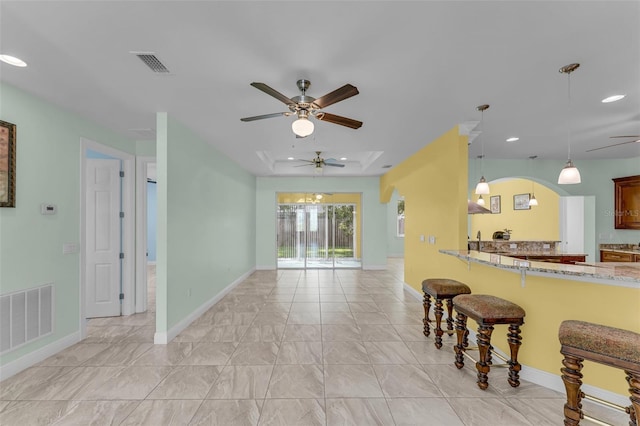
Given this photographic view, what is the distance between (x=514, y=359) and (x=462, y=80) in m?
2.57

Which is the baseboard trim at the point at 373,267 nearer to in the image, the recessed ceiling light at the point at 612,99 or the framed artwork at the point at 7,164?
the recessed ceiling light at the point at 612,99

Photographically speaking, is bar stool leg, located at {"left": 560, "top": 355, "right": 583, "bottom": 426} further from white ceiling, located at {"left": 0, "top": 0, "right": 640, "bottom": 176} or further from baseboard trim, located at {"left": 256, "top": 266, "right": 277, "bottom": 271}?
baseboard trim, located at {"left": 256, "top": 266, "right": 277, "bottom": 271}

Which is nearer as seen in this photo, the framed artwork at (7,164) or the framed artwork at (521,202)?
the framed artwork at (7,164)

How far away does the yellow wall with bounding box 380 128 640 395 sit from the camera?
7.14ft

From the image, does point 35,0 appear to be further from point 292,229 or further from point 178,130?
point 292,229

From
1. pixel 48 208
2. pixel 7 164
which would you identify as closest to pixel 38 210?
pixel 48 208

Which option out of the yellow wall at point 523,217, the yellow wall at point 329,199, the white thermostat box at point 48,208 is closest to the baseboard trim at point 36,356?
the white thermostat box at point 48,208

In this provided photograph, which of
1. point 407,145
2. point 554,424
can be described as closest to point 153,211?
point 407,145

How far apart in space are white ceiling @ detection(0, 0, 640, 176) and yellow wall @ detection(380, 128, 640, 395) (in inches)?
31.3

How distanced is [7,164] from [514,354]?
5.00 meters

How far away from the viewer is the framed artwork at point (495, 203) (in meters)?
8.62

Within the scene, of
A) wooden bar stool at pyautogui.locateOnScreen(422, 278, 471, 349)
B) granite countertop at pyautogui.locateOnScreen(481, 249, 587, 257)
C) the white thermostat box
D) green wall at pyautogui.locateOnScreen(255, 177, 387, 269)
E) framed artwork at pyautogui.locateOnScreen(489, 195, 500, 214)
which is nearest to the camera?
the white thermostat box

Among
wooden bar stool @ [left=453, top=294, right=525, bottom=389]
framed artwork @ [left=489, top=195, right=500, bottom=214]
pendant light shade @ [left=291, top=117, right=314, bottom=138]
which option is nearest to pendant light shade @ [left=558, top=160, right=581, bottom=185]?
wooden bar stool @ [left=453, top=294, right=525, bottom=389]

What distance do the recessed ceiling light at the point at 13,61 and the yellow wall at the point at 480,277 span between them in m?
4.59
